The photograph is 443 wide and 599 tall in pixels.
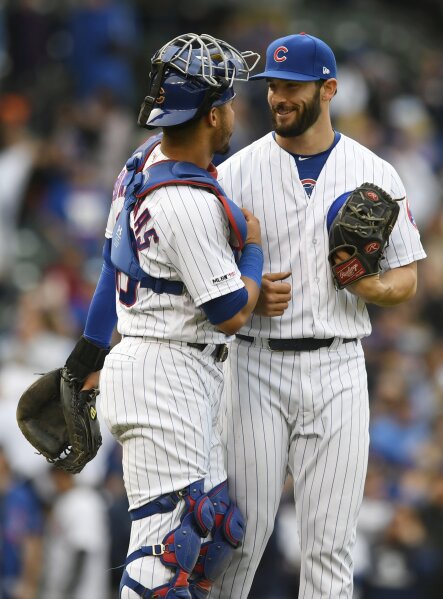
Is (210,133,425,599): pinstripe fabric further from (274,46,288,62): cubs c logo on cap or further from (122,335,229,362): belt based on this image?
(274,46,288,62): cubs c logo on cap

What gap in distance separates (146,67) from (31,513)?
6.18 metres

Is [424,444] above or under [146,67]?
under

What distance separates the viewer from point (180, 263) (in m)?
4.70

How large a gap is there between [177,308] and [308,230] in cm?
63

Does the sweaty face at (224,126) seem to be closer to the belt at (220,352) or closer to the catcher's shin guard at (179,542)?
the belt at (220,352)

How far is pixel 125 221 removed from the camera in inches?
191

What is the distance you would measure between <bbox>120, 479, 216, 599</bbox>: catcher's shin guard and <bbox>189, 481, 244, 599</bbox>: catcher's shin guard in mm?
120

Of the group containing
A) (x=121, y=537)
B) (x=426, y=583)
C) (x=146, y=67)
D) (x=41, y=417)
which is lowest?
(x=426, y=583)

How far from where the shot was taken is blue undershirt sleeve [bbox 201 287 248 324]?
4.71 meters

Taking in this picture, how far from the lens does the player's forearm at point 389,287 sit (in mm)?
4996

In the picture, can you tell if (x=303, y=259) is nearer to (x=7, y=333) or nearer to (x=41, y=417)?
(x=41, y=417)

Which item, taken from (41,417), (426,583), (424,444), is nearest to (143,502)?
(41,417)

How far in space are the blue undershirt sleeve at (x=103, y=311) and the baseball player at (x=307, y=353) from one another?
1.69 feet

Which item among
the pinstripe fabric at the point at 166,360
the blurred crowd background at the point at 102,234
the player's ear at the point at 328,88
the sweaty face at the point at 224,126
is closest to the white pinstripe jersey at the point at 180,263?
the pinstripe fabric at the point at 166,360
